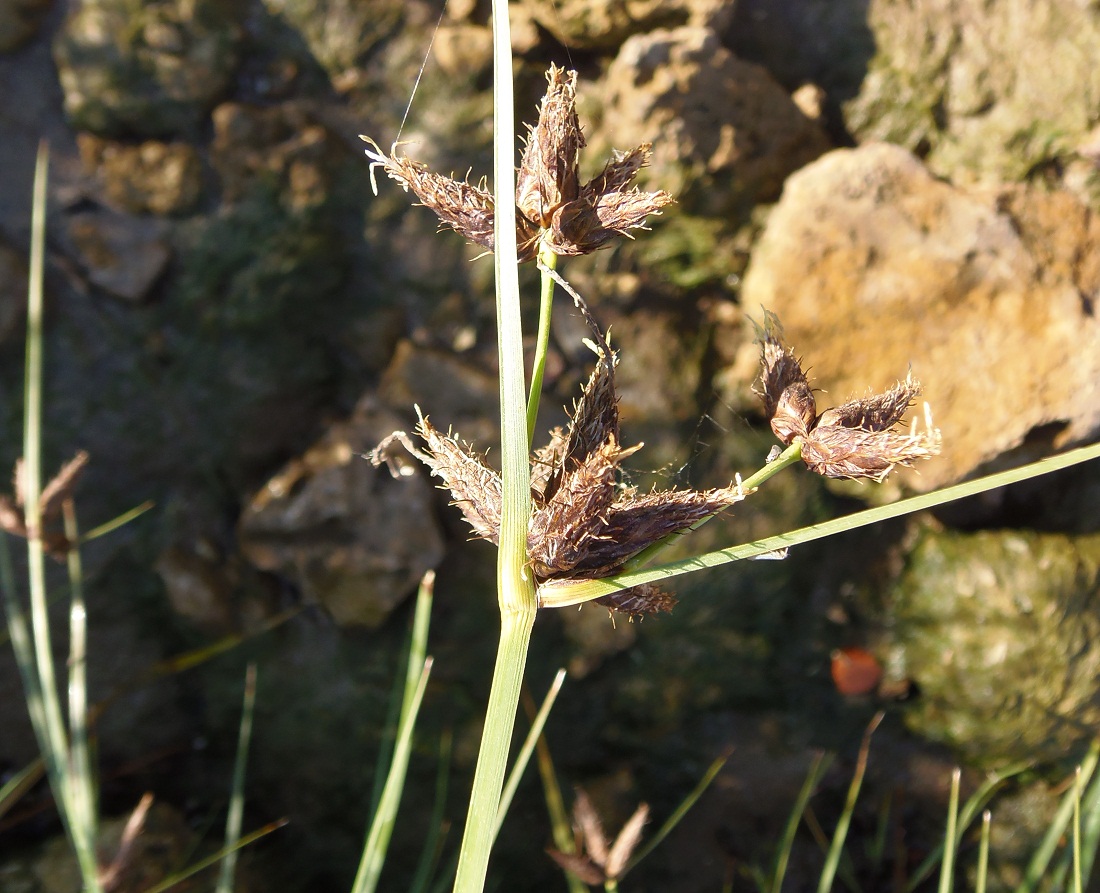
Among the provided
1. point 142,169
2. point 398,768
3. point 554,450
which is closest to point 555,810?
point 398,768

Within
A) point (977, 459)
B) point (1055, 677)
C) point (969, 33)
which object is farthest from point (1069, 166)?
point (1055, 677)

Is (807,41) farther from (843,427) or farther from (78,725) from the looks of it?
(78,725)

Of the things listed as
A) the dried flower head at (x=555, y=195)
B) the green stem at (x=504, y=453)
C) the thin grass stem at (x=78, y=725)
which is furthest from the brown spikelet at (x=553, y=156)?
the thin grass stem at (x=78, y=725)

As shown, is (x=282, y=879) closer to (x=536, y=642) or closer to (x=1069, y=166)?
(x=536, y=642)

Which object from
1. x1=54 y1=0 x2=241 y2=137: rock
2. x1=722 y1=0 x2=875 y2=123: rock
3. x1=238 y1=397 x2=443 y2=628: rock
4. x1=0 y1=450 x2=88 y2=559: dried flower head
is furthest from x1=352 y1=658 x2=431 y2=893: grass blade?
x1=722 y1=0 x2=875 y2=123: rock

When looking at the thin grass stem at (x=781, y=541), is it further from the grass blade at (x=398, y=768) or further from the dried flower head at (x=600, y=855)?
the dried flower head at (x=600, y=855)

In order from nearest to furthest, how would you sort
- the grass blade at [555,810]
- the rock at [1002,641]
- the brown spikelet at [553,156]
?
the brown spikelet at [553,156]
the grass blade at [555,810]
the rock at [1002,641]
